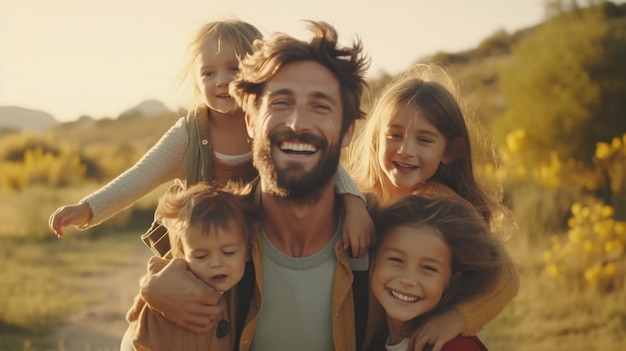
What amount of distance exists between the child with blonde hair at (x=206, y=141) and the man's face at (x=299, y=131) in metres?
0.63

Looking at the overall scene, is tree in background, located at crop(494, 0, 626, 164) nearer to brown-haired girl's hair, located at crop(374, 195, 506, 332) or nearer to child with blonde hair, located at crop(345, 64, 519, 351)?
child with blonde hair, located at crop(345, 64, 519, 351)

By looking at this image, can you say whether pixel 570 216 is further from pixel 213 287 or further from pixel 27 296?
pixel 213 287

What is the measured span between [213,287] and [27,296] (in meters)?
8.18

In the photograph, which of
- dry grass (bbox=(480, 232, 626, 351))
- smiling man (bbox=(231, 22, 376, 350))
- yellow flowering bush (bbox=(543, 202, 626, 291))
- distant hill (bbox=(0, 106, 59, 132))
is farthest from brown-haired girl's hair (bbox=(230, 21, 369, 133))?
distant hill (bbox=(0, 106, 59, 132))

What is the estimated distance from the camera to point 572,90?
1301 cm

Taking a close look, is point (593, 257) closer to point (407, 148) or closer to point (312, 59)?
point (407, 148)

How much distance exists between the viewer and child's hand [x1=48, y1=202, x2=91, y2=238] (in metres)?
3.66

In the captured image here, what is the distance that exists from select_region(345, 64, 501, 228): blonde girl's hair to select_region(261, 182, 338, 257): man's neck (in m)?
0.71

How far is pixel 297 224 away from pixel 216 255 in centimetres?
41

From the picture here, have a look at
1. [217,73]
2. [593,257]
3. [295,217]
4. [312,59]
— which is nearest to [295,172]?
[295,217]

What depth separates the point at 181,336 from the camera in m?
3.13

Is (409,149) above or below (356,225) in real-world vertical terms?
above

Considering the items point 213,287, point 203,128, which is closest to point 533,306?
point 203,128

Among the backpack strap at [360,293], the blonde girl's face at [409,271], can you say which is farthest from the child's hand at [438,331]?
the backpack strap at [360,293]
